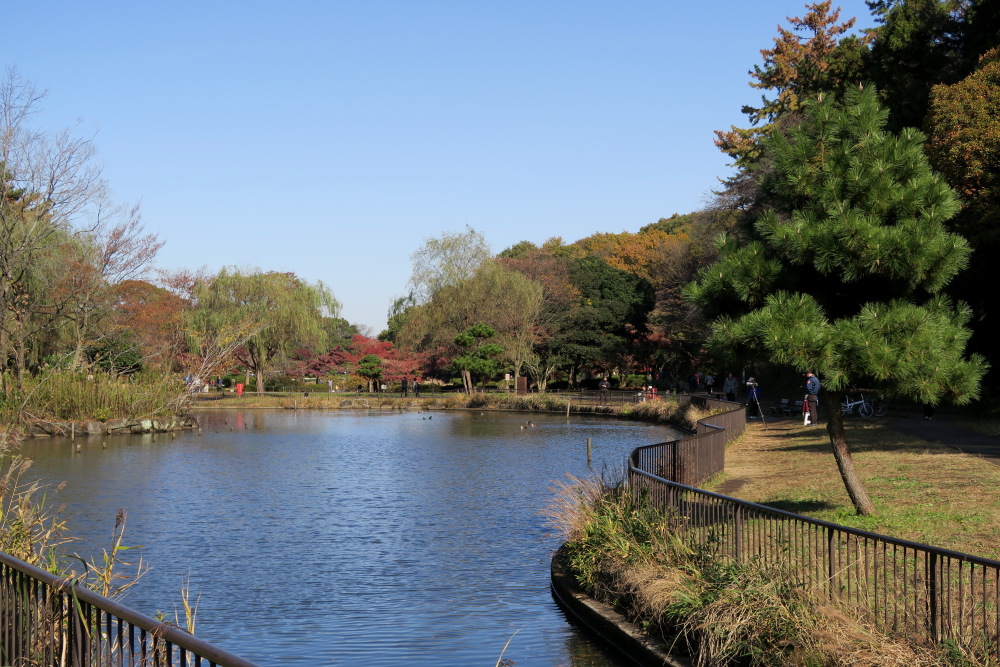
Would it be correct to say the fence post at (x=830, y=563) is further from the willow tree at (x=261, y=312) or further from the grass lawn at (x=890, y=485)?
the willow tree at (x=261, y=312)

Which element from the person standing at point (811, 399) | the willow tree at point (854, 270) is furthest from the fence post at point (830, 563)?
the person standing at point (811, 399)

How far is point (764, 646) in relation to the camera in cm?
768

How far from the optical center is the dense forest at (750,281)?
1266 cm

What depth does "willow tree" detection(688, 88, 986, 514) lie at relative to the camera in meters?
12.4

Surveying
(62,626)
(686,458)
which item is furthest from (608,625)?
(686,458)

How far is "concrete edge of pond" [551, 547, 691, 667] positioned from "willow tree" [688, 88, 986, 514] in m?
3.95

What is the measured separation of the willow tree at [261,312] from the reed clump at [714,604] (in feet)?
179

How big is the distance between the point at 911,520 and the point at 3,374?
1158 inches

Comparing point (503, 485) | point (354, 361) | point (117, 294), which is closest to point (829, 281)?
point (503, 485)

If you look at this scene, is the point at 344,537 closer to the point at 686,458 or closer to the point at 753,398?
the point at 686,458

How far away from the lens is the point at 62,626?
5410 millimetres

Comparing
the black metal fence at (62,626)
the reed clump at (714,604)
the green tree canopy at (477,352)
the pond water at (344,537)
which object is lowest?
the pond water at (344,537)

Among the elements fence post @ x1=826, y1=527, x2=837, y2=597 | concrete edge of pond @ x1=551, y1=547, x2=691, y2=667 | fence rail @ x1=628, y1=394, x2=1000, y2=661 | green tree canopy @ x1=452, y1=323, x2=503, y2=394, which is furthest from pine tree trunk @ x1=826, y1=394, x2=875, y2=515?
green tree canopy @ x1=452, y1=323, x2=503, y2=394

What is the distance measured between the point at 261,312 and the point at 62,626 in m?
61.8
